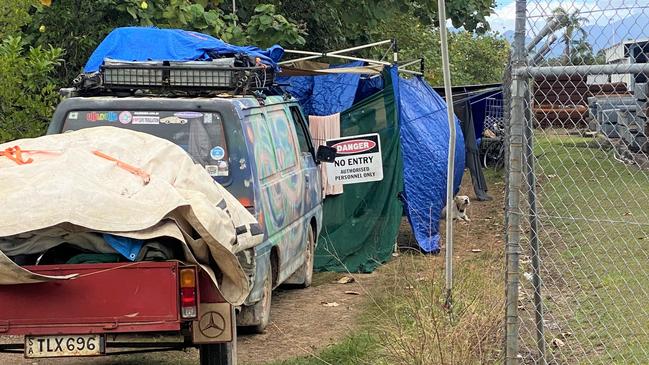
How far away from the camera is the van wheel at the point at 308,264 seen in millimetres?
9637

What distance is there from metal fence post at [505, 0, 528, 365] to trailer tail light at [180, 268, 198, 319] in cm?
173

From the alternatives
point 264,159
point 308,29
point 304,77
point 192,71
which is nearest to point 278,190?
point 264,159

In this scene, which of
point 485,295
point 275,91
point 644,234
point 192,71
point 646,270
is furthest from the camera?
point 644,234

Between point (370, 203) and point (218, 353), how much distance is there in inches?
218

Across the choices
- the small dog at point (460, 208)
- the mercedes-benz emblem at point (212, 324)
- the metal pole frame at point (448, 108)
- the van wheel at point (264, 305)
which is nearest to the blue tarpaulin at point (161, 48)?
the van wheel at point (264, 305)

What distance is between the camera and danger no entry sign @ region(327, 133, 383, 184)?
1125 centimetres

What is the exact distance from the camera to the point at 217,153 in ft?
23.9

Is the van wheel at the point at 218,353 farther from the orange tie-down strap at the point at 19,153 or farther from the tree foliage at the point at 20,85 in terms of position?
the tree foliage at the point at 20,85

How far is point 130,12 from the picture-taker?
11.6m

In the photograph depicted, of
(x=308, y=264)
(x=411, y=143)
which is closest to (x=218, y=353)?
(x=308, y=264)

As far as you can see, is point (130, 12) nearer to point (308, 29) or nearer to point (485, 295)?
point (308, 29)

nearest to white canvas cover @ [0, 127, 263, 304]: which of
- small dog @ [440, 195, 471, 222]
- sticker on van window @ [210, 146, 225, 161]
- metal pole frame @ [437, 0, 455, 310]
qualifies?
sticker on van window @ [210, 146, 225, 161]

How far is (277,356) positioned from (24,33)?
22.1 feet

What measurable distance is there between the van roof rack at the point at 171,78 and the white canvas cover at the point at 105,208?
2.03 meters
